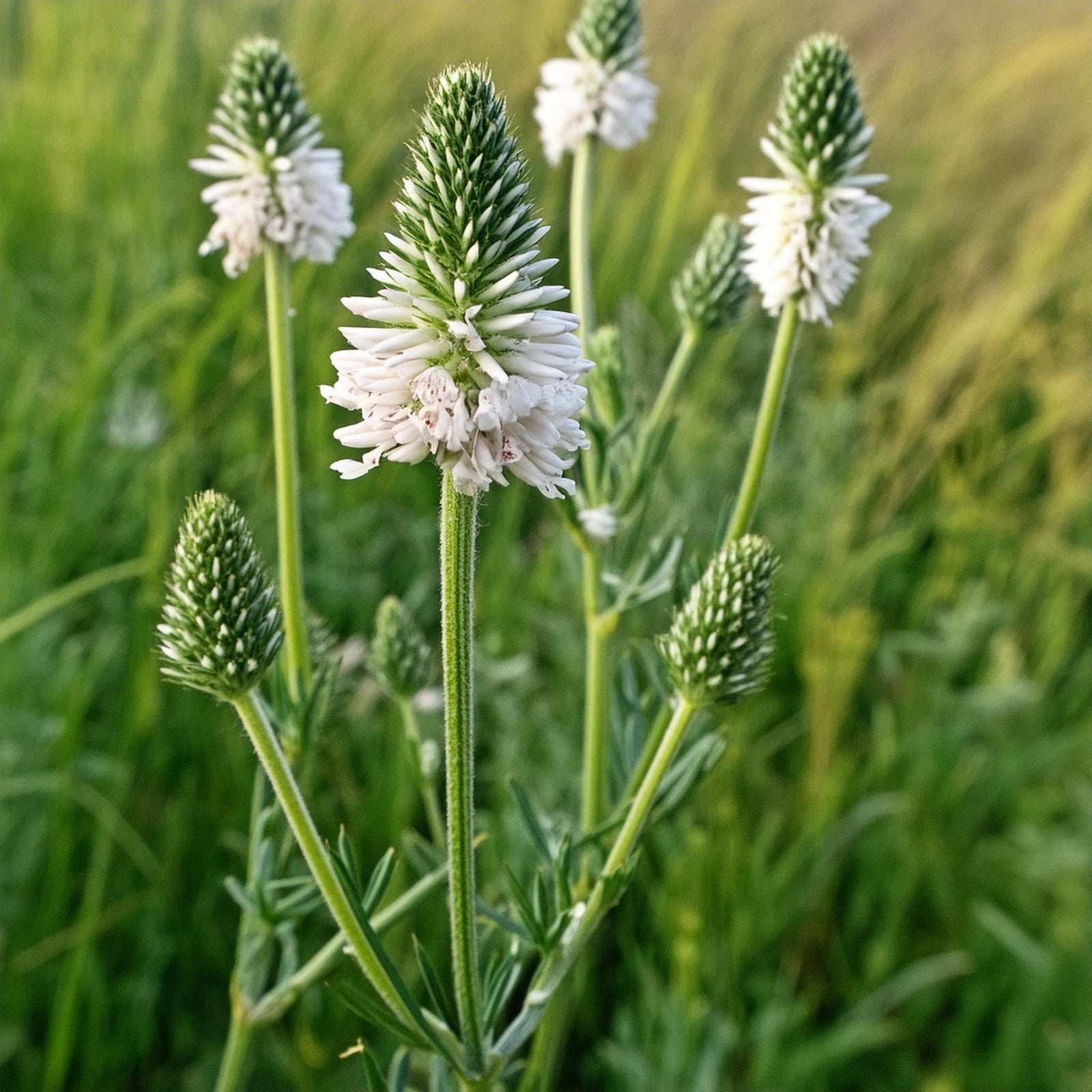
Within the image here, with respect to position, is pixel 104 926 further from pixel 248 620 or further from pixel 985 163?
pixel 985 163

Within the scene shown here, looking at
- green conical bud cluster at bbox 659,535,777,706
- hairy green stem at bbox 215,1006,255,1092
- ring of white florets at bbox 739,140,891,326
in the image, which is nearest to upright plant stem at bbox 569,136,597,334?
ring of white florets at bbox 739,140,891,326

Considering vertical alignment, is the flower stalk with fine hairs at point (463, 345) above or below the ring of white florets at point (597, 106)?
below

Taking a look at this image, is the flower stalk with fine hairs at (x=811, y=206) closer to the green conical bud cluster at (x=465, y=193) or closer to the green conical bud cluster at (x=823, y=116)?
the green conical bud cluster at (x=823, y=116)

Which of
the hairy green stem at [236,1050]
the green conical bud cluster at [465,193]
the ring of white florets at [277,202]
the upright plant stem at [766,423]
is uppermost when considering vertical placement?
the ring of white florets at [277,202]

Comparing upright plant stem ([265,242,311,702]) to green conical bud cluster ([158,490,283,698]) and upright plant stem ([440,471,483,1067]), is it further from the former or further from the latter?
upright plant stem ([440,471,483,1067])

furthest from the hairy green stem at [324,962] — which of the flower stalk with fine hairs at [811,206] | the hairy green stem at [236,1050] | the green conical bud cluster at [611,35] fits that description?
the green conical bud cluster at [611,35]

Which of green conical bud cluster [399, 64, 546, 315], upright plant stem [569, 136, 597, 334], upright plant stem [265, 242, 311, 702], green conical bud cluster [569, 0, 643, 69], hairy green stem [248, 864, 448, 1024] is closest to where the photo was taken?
green conical bud cluster [399, 64, 546, 315]

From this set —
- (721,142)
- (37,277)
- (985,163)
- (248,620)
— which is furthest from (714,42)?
(248,620)
